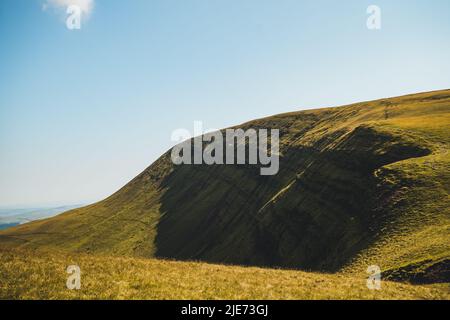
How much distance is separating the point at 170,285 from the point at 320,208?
153ft

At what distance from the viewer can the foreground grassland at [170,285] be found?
17.4m

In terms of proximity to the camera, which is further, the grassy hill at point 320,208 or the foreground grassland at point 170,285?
the grassy hill at point 320,208

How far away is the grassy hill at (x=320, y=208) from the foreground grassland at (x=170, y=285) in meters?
11.8

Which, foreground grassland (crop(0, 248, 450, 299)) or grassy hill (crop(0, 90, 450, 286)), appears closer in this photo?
foreground grassland (crop(0, 248, 450, 299))

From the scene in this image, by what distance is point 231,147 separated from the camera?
14388cm

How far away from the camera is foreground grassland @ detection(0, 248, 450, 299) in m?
17.4

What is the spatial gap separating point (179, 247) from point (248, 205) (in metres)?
23.7

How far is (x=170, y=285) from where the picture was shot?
62.5ft

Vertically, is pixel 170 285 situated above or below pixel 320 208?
above

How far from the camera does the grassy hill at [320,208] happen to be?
39.6m

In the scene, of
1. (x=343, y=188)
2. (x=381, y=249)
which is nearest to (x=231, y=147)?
(x=343, y=188)

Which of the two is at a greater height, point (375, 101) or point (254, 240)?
point (375, 101)

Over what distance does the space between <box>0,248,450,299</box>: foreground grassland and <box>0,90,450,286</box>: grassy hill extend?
11.8m
